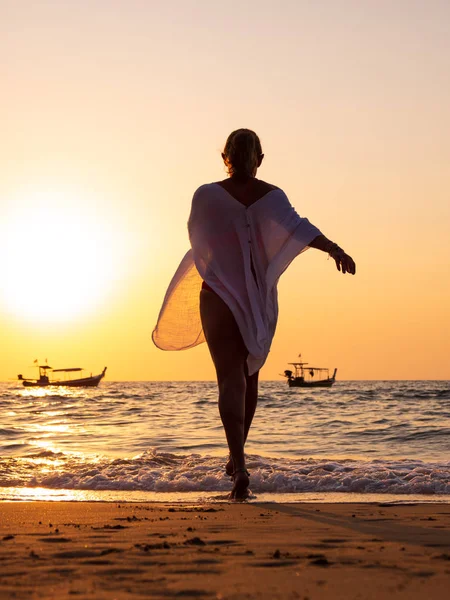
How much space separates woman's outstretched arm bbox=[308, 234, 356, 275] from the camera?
421cm

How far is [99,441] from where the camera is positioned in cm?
1101

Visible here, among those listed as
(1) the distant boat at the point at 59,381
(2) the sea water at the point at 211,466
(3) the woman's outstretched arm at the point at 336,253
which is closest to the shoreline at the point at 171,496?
(2) the sea water at the point at 211,466

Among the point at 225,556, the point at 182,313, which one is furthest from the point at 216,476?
the point at 225,556

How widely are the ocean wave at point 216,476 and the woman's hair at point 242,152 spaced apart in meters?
2.68

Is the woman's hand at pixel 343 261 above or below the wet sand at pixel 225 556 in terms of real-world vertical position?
above

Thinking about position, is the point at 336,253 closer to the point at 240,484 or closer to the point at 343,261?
the point at 343,261

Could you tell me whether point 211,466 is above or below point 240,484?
below

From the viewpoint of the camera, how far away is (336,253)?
432cm

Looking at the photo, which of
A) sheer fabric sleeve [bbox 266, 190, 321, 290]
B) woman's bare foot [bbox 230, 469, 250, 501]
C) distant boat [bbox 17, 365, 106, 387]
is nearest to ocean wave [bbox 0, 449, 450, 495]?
woman's bare foot [bbox 230, 469, 250, 501]

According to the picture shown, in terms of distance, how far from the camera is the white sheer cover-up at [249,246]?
4.50 meters

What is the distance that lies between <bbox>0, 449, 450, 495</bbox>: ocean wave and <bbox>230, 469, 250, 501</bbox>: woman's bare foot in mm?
1727

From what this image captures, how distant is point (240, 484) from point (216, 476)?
2.14 m

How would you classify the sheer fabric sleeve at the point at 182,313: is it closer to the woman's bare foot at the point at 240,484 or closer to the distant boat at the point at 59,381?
the woman's bare foot at the point at 240,484

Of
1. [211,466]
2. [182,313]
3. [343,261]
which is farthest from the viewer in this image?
[211,466]
